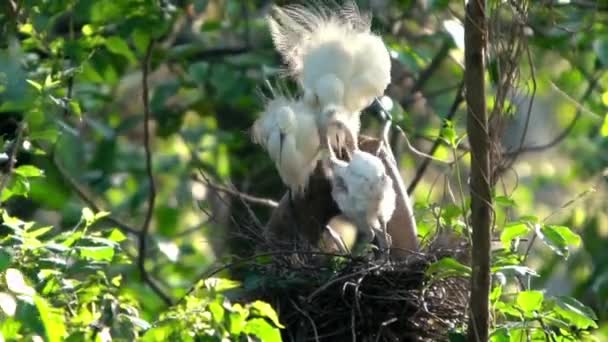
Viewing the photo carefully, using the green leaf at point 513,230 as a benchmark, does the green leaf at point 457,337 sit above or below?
below

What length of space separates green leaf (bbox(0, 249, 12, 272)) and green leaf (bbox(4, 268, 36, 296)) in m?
0.02

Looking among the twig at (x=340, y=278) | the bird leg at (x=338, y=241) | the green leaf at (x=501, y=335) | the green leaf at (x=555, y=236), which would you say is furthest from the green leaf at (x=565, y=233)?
the bird leg at (x=338, y=241)

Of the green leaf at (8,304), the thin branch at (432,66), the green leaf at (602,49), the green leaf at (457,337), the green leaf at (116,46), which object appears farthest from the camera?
the thin branch at (432,66)

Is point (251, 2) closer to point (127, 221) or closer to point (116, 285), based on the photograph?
point (127, 221)

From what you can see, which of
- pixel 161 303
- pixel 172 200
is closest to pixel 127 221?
pixel 161 303

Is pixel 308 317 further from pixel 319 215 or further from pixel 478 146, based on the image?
pixel 478 146

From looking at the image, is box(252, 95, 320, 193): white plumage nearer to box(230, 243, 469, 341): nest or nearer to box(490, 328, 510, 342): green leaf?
box(230, 243, 469, 341): nest

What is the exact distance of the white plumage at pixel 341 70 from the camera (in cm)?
377

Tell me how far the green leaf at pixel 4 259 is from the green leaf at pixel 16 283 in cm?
2

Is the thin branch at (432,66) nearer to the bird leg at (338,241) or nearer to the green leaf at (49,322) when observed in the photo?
the bird leg at (338,241)

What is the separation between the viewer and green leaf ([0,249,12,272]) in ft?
9.71

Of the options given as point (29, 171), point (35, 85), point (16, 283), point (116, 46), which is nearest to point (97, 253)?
point (29, 171)

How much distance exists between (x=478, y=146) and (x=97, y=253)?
0.87 meters

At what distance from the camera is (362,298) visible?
365 centimetres
